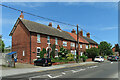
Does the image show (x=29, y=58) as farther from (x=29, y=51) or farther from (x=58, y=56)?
(x=58, y=56)

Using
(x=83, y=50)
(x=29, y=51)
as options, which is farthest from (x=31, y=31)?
(x=83, y=50)

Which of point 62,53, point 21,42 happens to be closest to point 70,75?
point 21,42

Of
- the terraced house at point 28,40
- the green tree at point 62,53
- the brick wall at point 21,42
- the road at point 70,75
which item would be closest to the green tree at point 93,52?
the green tree at point 62,53

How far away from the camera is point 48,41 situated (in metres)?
28.8

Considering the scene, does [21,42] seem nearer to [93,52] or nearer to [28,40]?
[28,40]

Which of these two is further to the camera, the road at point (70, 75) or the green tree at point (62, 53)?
the green tree at point (62, 53)

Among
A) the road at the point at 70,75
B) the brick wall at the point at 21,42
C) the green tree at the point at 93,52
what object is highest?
the brick wall at the point at 21,42

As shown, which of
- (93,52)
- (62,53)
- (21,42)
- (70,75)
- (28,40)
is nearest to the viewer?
(70,75)

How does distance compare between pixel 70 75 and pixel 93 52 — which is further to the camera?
pixel 93 52

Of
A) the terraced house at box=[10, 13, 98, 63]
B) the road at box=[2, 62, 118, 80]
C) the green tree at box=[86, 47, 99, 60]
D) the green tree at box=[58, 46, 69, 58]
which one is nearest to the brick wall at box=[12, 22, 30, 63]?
the terraced house at box=[10, 13, 98, 63]

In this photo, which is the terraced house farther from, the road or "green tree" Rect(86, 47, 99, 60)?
"green tree" Rect(86, 47, 99, 60)

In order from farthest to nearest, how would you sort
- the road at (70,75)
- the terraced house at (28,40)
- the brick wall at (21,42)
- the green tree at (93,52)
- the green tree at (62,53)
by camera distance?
the green tree at (93,52), the green tree at (62,53), the brick wall at (21,42), the terraced house at (28,40), the road at (70,75)

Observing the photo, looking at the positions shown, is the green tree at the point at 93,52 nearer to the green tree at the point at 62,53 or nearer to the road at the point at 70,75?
the green tree at the point at 62,53

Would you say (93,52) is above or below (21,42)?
below
